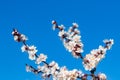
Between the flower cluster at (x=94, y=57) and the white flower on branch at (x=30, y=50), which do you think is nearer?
the flower cluster at (x=94, y=57)

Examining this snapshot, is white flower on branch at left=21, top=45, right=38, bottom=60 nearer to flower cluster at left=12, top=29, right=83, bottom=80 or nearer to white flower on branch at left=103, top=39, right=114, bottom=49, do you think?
flower cluster at left=12, top=29, right=83, bottom=80

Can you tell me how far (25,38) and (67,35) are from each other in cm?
178

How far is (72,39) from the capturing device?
14.0 meters

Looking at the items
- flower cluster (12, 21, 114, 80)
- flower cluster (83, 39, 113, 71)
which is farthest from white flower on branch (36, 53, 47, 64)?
flower cluster (83, 39, 113, 71)

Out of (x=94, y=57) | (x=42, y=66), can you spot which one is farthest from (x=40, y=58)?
(x=94, y=57)

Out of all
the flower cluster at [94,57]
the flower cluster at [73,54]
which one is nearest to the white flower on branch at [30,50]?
the flower cluster at [73,54]

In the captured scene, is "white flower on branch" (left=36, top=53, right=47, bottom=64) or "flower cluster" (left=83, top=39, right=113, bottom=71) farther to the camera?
"white flower on branch" (left=36, top=53, right=47, bottom=64)

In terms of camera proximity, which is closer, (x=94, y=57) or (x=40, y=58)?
(x=94, y=57)

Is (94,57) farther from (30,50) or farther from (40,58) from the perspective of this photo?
(30,50)

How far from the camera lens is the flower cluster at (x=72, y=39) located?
13055 mm

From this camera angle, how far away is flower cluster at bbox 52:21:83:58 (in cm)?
1305

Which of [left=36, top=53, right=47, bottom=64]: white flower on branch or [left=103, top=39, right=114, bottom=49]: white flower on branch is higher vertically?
[left=103, top=39, right=114, bottom=49]: white flower on branch

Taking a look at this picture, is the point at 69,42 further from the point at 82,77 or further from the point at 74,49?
the point at 82,77

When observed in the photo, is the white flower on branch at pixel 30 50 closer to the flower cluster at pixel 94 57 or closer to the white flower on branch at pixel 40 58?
the white flower on branch at pixel 40 58
